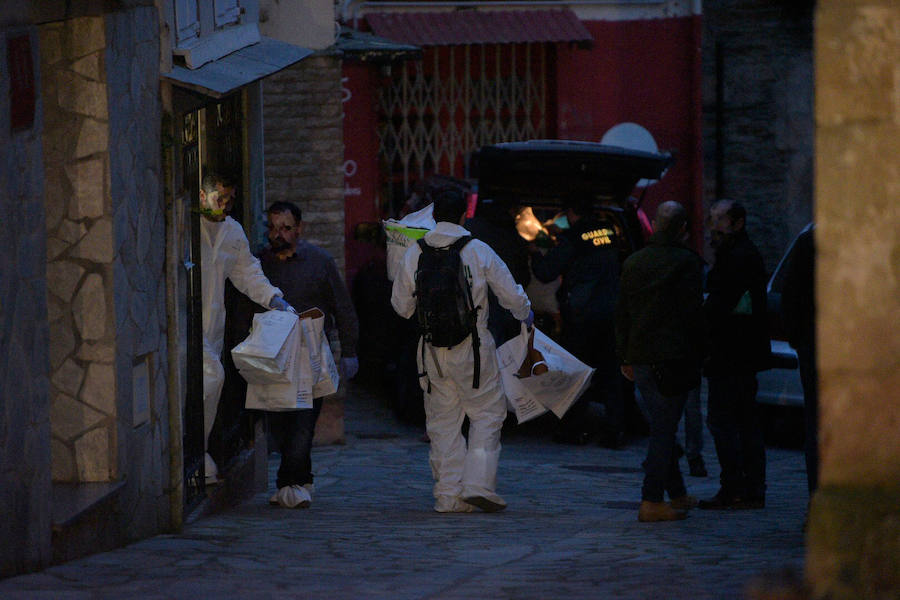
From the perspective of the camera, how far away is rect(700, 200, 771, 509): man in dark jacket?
9.09 m

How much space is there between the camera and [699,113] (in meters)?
18.5

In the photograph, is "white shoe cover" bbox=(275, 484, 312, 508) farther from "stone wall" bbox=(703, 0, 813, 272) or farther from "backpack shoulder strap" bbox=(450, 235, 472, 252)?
"stone wall" bbox=(703, 0, 813, 272)

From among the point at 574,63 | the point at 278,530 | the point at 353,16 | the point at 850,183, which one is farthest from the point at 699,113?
the point at 850,183

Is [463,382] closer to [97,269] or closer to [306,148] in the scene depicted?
[97,269]

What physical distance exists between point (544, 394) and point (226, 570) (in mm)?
3373

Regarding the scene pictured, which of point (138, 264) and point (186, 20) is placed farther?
point (186, 20)

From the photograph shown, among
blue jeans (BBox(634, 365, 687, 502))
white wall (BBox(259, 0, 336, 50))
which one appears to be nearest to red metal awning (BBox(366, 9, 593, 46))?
white wall (BBox(259, 0, 336, 50))

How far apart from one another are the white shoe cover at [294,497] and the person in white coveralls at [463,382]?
790mm

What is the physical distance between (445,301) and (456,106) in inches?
376

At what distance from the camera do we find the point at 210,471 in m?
9.19

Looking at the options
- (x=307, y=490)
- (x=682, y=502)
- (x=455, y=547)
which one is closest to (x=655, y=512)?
(x=682, y=502)

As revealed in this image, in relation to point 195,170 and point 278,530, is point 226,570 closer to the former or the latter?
point 278,530

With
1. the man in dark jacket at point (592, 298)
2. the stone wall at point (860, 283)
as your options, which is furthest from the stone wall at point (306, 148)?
the stone wall at point (860, 283)

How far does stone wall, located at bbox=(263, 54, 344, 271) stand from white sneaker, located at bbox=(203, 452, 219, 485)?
13.8 feet
